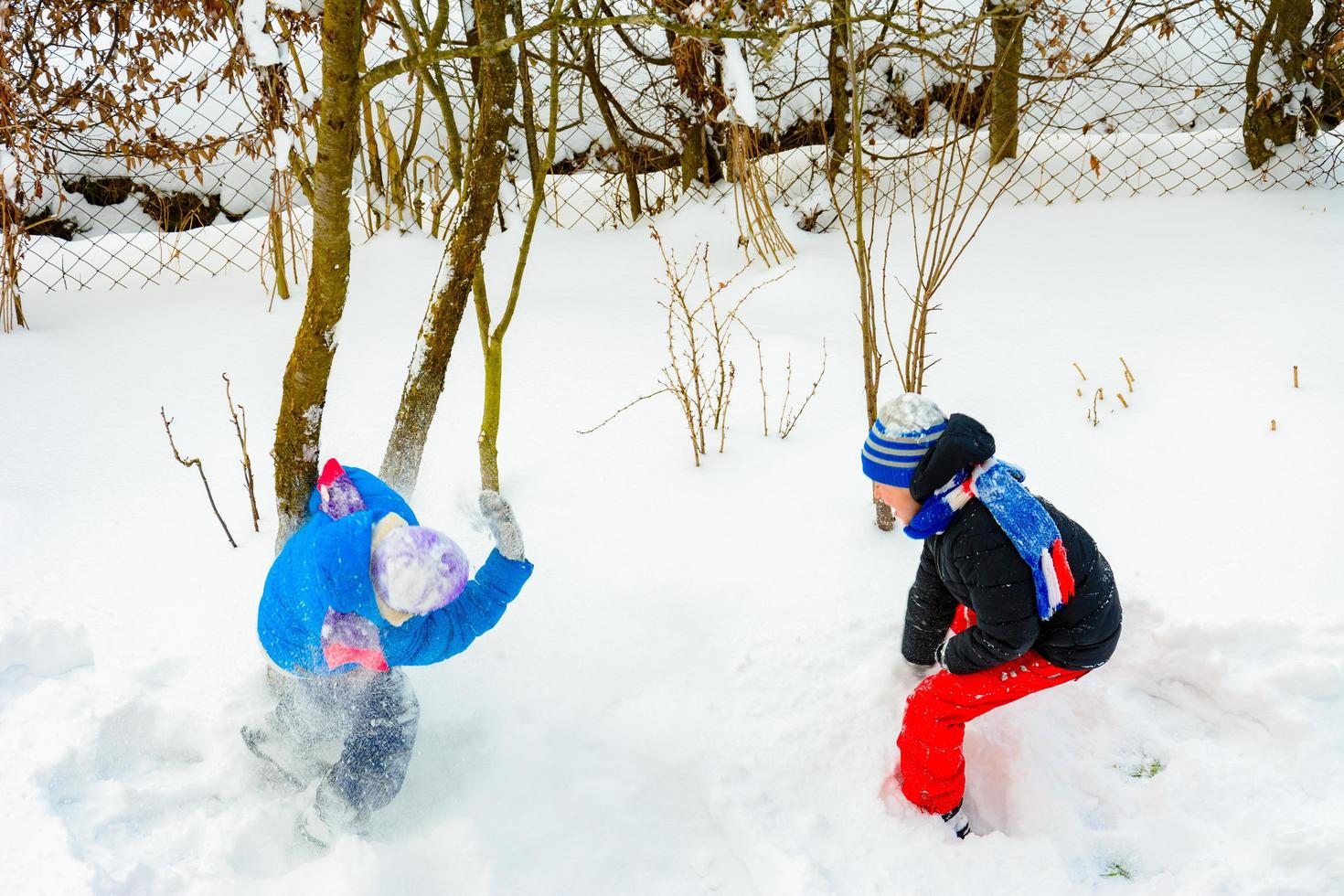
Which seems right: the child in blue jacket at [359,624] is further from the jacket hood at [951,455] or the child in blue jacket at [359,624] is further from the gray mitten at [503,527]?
the jacket hood at [951,455]

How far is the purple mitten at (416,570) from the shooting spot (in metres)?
1.86

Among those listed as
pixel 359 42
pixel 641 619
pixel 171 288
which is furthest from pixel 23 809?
pixel 171 288

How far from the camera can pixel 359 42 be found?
2.14 metres

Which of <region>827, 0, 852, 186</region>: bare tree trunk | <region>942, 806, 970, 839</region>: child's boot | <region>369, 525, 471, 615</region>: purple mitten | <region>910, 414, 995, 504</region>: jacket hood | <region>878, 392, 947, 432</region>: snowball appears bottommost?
<region>942, 806, 970, 839</region>: child's boot

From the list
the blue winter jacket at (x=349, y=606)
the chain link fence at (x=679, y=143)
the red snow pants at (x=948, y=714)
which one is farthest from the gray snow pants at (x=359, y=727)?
the chain link fence at (x=679, y=143)

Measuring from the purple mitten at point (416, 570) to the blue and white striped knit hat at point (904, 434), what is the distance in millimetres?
889

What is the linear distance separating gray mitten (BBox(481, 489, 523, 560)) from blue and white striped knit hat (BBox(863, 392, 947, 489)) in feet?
2.54

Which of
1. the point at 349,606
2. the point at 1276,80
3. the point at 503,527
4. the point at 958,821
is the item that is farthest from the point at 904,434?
the point at 1276,80

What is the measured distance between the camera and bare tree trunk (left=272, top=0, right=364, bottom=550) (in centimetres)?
211

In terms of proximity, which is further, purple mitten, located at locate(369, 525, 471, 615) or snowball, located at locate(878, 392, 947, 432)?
snowball, located at locate(878, 392, 947, 432)

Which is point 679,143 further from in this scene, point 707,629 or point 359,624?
point 359,624

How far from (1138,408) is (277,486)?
283 centimetres

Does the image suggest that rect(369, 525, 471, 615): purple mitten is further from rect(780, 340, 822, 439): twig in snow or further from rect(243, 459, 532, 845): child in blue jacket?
rect(780, 340, 822, 439): twig in snow

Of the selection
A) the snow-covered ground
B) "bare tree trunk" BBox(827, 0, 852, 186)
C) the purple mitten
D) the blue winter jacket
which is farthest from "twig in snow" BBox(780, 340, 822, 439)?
Answer: the purple mitten
